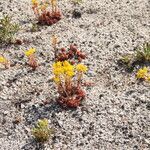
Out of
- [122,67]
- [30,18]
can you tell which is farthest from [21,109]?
[30,18]

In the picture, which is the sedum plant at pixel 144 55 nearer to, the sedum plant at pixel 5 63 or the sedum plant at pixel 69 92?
the sedum plant at pixel 69 92

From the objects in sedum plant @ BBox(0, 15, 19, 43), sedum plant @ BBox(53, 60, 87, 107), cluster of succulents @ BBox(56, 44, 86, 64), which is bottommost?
sedum plant @ BBox(53, 60, 87, 107)

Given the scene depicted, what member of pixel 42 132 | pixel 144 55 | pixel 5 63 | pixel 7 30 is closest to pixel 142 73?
pixel 144 55

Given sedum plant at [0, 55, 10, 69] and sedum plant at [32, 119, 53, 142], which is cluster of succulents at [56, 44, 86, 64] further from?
sedum plant at [32, 119, 53, 142]

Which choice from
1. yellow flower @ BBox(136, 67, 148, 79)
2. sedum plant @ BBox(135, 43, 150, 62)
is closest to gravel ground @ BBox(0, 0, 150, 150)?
yellow flower @ BBox(136, 67, 148, 79)

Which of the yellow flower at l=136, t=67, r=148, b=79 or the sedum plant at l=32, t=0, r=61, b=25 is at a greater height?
the sedum plant at l=32, t=0, r=61, b=25

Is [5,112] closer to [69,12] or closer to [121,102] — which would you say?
[121,102]

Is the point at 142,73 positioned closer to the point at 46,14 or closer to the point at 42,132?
the point at 42,132

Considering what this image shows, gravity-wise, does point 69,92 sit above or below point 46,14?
below
